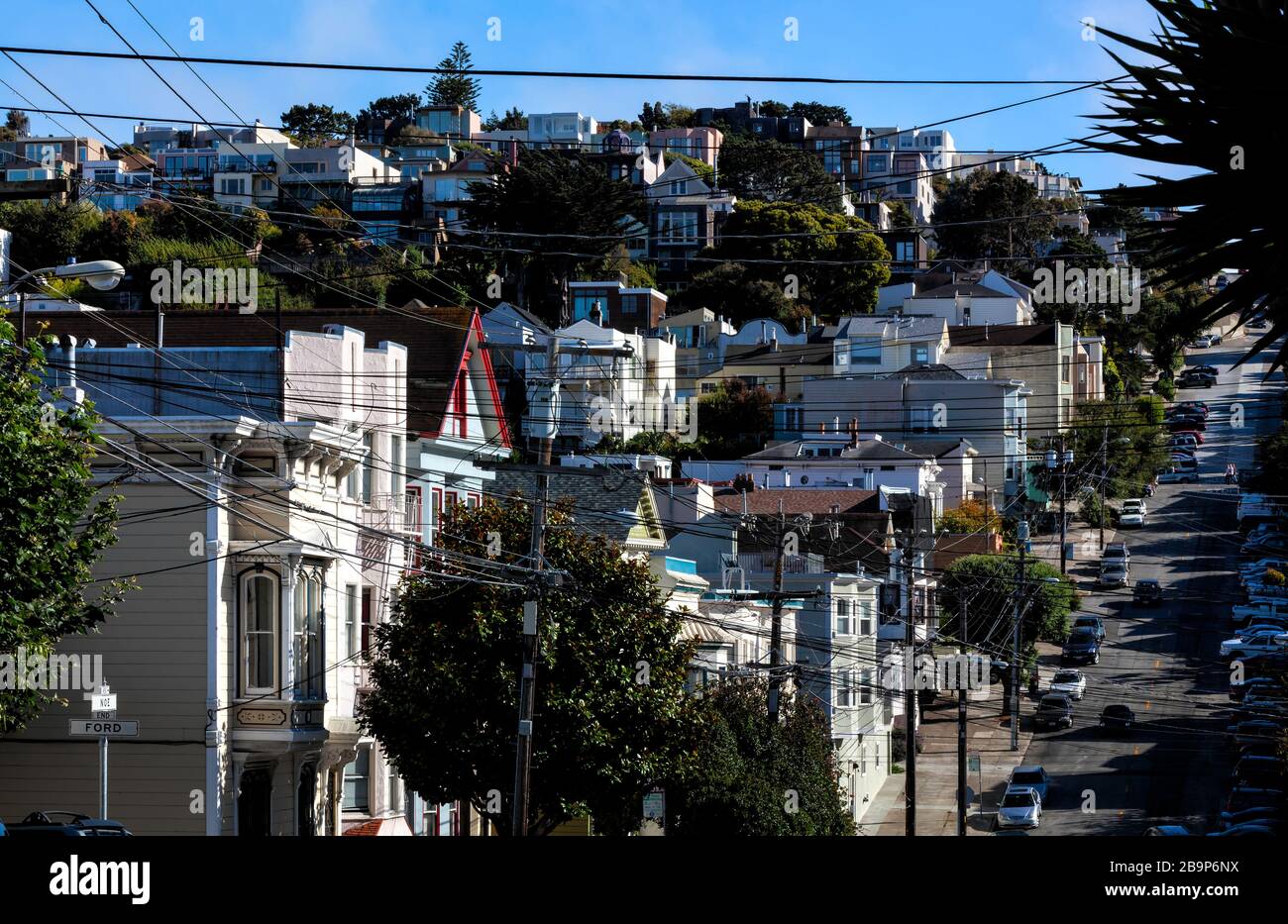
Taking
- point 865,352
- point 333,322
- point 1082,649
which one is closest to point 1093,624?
point 1082,649

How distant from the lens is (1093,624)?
7662cm

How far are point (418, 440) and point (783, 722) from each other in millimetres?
11057

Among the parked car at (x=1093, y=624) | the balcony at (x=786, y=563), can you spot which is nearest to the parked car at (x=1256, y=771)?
the balcony at (x=786, y=563)

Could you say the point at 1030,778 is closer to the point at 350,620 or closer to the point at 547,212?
the point at 350,620

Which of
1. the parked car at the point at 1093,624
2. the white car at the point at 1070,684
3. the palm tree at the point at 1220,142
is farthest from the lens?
the parked car at the point at 1093,624

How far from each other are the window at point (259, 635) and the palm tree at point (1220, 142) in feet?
78.7

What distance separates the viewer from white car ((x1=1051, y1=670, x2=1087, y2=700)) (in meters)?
67.4

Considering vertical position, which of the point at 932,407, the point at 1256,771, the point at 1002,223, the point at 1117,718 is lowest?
the point at 1256,771

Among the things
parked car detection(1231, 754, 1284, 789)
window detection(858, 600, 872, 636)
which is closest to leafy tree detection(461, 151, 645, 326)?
window detection(858, 600, 872, 636)

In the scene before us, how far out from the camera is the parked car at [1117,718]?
65.1 metres

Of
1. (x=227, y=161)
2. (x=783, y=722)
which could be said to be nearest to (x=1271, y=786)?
(x=783, y=722)

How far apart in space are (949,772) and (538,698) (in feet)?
98.0

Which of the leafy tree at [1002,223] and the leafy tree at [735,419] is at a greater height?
the leafy tree at [1002,223]

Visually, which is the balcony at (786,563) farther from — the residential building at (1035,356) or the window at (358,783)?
the residential building at (1035,356)
